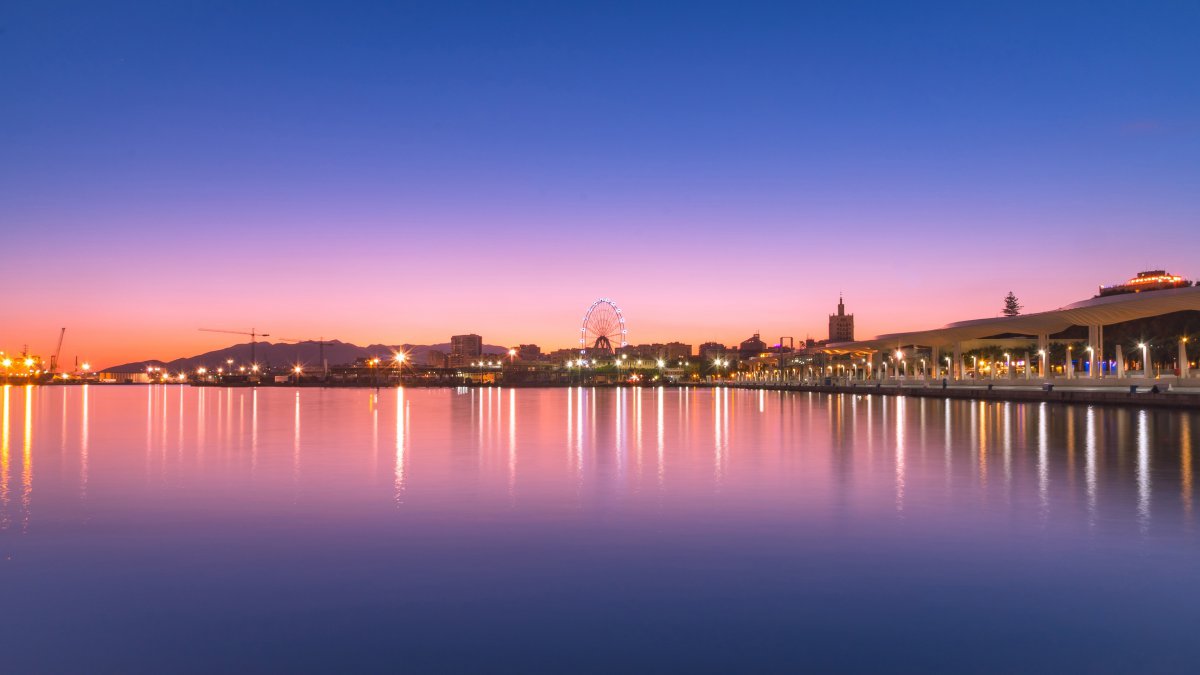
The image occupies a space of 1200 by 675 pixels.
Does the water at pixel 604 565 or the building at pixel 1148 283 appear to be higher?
the building at pixel 1148 283

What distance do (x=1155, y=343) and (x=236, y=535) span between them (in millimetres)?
95052

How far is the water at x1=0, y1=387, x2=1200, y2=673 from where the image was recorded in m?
5.89

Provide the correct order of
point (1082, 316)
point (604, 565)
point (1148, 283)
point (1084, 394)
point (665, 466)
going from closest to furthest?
point (604, 565), point (665, 466), point (1084, 394), point (1082, 316), point (1148, 283)

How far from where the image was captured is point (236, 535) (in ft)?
32.5

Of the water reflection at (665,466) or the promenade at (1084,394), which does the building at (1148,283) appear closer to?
the promenade at (1084,394)

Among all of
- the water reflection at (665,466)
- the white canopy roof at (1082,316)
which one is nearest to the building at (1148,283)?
the white canopy roof at (1082,316)

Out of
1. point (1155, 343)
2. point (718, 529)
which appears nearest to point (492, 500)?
point (718, 529)

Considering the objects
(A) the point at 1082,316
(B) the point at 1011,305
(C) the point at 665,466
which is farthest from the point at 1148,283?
(C) the point at 665,466

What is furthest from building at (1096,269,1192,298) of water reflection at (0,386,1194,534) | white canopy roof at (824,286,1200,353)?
water reflection at (0,386,1194,534)

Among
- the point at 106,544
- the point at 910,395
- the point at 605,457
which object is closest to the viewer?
the point at 106,544

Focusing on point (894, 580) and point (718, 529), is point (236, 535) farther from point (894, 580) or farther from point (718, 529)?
point (894, 580)

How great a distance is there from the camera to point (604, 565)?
8266 mm

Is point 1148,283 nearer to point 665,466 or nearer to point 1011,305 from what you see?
point 1011,305

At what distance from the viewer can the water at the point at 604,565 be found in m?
5.89
